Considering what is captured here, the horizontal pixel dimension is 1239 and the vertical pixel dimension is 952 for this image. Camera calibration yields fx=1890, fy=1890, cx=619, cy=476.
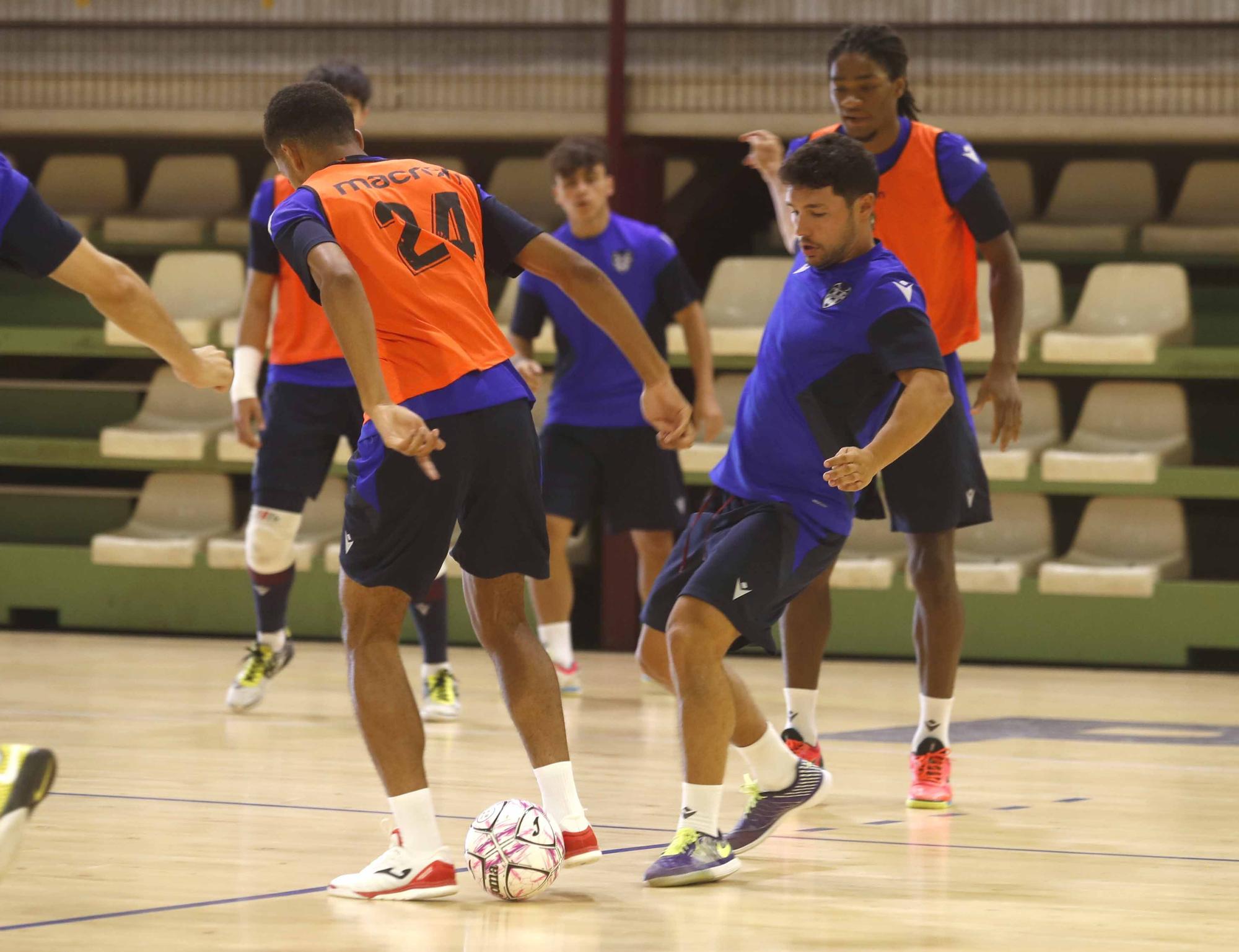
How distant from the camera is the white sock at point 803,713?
475 cm

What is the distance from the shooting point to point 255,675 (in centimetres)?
611

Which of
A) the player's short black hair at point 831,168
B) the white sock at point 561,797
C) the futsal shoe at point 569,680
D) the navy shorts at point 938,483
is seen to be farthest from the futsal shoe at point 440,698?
the player's short black hair at point 831,168

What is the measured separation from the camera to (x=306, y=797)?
4.49 m

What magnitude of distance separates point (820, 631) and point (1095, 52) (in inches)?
187

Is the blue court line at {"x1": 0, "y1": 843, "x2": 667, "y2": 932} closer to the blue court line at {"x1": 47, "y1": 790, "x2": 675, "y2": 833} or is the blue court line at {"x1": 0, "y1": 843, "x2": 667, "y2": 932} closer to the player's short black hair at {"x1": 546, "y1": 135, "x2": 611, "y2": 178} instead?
the blue court line at {"x1": 47, "y1": 790, "x2": 675, "y2": 833}

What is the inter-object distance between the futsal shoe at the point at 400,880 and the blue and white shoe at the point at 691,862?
401 millimetres

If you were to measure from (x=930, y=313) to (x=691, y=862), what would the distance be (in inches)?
67.8

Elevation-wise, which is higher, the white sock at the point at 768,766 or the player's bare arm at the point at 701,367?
the player's bare arm at the point at 701,367

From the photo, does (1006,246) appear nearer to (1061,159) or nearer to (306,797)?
(306,797)

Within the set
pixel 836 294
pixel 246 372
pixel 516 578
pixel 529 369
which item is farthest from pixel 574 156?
pixel 516 578

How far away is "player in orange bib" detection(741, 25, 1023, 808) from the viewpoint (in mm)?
4590

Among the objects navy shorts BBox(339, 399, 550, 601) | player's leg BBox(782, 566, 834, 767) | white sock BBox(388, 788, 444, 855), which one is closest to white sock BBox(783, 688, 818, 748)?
player's leg BBox(782, 566, 834, 767)

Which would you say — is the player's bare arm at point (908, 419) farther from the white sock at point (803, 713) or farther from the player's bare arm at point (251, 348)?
the player's bare arm at point (251, 348)

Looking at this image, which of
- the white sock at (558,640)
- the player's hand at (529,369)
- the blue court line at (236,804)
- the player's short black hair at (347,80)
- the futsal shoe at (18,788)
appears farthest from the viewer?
the white sock at (558,640)
